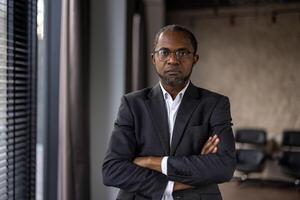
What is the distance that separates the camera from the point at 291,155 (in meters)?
5.18

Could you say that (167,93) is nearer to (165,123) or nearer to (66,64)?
(165,123)

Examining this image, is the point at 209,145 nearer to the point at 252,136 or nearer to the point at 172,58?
the point at 172,58

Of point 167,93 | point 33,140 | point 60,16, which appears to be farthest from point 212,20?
point 167,93

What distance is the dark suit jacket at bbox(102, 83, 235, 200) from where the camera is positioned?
139 centimetres

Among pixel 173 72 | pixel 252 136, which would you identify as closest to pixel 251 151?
pixel 252 136

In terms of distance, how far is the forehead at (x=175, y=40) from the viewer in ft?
4.52

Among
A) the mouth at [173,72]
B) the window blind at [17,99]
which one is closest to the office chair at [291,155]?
the window blind at [17,99]

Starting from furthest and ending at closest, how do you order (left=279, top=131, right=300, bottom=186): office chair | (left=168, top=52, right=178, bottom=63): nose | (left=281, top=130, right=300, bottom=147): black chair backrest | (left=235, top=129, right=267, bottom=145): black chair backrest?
(left=235, top=129, right=267, bottom=145): black chair backrest, (left=281, top=130, right=300, bottom=147): black chair backrest, (left=279, top=131, right=300, bottom=186): office chair, (left=168, top=52, right=178, bottom=63): nose

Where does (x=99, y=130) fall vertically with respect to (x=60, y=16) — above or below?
below

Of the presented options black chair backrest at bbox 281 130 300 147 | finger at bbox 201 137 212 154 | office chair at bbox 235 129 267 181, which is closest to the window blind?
finger at bbox 201 137 212 154

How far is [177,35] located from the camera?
4.55ft

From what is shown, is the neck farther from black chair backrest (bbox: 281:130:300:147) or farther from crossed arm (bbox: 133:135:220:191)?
black chair backrest (bbox: 281:130:300:147)

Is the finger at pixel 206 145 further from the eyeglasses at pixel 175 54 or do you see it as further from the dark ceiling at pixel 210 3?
the dark ceiling at pixel 210 3

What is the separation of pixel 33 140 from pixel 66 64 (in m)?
0.54
